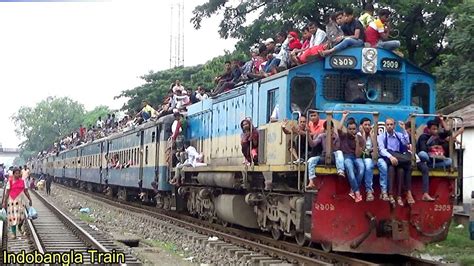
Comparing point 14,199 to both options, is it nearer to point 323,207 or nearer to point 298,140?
point 298,140

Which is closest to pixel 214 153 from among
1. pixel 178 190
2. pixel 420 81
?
pixel 178 190

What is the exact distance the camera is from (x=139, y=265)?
1116 centimetres

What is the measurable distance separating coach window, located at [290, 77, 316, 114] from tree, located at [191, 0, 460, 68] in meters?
12.1

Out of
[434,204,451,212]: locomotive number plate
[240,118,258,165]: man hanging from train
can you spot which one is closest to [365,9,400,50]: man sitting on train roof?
[240,118,258,165]: man hanging from train

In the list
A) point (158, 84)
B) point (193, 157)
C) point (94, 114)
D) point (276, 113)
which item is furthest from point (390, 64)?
point (94, 114)

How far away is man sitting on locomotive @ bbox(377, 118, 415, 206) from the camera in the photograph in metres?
10.6

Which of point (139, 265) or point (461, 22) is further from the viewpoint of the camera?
point (461, 22)

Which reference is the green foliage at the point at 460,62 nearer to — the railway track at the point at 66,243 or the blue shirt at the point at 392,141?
the blue shirt at the point at 392,141

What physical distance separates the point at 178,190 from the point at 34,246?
6.56 meters

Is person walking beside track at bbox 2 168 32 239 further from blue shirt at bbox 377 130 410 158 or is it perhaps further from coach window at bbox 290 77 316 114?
blue shirt at bbox 377 130 410 158

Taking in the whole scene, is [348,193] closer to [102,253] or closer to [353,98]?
[353,98]

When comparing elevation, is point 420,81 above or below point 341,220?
above

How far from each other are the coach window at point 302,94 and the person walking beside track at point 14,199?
646 cm

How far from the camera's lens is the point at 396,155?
34.9ft
